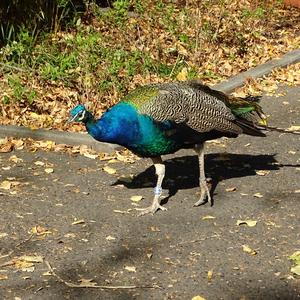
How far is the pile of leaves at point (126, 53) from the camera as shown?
7988 millimetres

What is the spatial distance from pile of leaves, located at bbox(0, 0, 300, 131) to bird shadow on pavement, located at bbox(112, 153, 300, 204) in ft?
4.25

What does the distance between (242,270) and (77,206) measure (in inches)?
59.9

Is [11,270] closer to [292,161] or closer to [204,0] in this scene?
[292,161]

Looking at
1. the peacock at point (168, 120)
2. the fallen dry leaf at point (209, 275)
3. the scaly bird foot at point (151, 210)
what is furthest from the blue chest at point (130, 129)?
the fallen dry leaf at point (209, 275)

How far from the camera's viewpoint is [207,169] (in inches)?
255

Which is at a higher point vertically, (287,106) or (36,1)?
(36,1)

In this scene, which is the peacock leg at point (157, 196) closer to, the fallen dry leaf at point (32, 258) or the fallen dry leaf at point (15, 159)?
the fallen dry leaf at point (32, 258)

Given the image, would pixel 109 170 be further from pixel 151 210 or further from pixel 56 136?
pixel 151 210

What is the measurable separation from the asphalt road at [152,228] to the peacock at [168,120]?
31 centimetres

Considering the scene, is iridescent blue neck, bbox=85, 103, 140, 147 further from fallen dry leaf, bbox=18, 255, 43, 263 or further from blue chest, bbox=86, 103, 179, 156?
fallen dry leaf, bbox=18, 255, 43, 263

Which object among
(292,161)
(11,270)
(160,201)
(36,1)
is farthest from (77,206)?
(36,1)

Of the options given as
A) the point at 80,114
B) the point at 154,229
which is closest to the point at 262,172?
the point at 154,229

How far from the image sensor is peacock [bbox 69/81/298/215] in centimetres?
518

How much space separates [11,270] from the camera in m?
4.56
